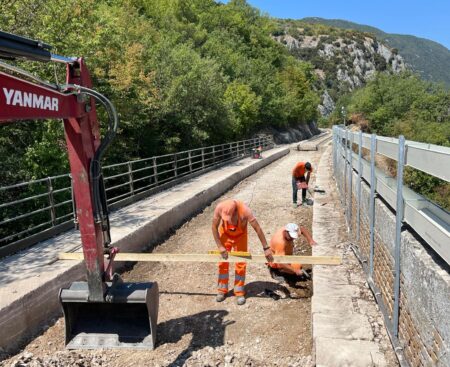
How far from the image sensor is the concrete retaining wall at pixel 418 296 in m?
2.81

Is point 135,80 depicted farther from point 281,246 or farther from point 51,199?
point 281,246

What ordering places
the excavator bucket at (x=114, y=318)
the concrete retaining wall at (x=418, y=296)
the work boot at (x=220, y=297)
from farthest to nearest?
1. the work boot at (x=220, y=297)
2. the excavator bucket at (x=114, y=318)
3. the concrete retaining wall at (x=418, y=296)

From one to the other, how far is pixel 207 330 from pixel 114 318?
1.30 m

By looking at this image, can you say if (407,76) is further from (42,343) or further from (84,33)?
(42,343)

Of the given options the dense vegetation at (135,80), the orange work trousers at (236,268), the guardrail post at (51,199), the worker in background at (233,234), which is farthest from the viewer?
the dense vegetation at (135,80)

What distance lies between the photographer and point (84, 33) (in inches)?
551

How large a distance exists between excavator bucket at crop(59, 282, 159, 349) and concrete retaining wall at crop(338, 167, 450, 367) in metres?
2.46

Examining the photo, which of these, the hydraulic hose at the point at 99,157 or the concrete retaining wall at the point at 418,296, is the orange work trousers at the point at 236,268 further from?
the hydraulic hose at the point at 99,157

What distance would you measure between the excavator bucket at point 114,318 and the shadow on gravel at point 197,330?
50 centimetres

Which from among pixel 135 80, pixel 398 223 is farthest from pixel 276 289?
pixel 135 80

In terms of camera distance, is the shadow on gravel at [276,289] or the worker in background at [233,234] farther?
the shadow on gravel at [276,289]

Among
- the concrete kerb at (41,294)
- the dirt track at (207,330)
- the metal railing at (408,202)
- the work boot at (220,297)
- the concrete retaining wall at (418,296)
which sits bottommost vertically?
the dirt track at (207,330)

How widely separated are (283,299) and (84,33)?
37.9ft

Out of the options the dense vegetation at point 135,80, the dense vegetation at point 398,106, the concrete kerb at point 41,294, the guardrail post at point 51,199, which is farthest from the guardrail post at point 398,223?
the dense vegetation at point 398,106
